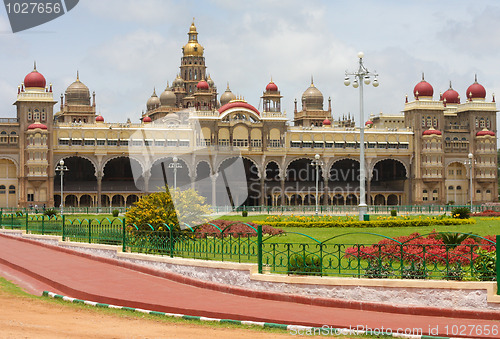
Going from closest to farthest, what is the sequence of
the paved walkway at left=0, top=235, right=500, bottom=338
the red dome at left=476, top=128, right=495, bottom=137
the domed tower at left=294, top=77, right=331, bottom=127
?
1. the paved walkway at left=0, top=235, right=500, bottom=338
2. the red dome at left=476, top=128, right=495, bottom=137
3. the domed tower at left=294, top=77, right=331, bottom=127

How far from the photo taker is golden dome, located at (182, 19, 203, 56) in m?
83.8

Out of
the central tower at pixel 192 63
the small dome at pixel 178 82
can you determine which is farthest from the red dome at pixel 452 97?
the small dome at pixel 178 82

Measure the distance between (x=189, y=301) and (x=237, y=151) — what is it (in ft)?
184

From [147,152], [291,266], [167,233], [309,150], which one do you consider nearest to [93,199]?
[147,152]

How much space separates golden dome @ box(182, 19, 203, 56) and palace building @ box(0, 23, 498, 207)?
5151mm

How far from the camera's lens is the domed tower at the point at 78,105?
76.8 metres

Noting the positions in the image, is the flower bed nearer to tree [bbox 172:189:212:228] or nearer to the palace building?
tree [bbox 172:189:212:228]

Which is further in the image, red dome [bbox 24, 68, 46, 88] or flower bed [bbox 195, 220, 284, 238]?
red dome [bbox 24, 68, 46, 88]

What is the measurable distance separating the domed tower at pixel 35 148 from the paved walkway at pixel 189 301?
45151 millimetres

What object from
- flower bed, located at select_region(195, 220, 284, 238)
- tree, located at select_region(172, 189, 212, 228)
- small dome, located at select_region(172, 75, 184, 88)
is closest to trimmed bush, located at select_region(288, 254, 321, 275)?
flower bed, located at select_region(195, 220, 284, 238)

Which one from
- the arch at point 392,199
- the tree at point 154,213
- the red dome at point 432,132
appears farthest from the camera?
the arch at point 392,199

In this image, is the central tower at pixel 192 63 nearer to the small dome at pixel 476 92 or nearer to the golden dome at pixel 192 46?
the golden dome at pixel 192 46

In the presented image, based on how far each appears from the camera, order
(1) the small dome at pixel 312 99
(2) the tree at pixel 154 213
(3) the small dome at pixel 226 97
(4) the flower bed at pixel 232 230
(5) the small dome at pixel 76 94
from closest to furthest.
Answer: (4) the flower bed at pixel 232 230 → (2) the tree at pixel 154 213 → (5) the small dome at pixel 76 94 → (3) the small dome at pixel 226 97 → (1) the small dome at pixel 312 99

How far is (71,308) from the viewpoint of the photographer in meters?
12.4
